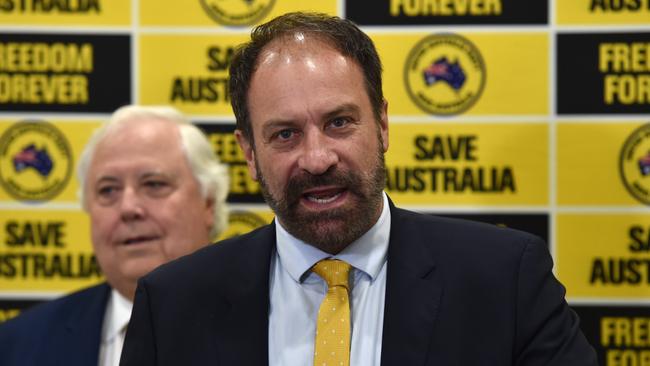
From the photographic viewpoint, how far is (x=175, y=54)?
2863mm

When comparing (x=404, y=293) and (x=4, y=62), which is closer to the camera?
(x=404, y=293)

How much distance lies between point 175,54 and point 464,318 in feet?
5.24

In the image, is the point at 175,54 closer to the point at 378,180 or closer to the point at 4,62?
the point at 4,62

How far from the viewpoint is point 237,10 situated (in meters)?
2.84

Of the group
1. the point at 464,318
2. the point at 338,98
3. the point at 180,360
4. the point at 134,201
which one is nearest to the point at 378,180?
the point at 338,98

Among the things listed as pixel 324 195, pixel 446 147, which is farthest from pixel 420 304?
pixel 446 147

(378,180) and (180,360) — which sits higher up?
(378,180)

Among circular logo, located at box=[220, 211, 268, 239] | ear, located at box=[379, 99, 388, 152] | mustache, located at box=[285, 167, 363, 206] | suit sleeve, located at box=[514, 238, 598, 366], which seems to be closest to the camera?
suit sleeve, located at box=[514, 238, 598, 366]

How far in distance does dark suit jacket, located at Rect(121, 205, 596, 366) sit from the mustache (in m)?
0.16

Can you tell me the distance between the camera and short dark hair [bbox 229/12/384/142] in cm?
171

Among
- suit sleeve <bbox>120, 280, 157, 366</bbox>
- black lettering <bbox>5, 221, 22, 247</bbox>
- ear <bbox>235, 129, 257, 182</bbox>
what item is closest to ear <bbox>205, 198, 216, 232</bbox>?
black lettering <bbox>5, 221, 22, 247</bbox>

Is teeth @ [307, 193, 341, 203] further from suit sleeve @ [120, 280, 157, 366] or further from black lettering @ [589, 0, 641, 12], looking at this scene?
black lettering @ [589, 0, 641, 12]

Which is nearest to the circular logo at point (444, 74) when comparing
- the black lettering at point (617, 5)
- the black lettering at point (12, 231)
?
the black lettering at point (617, 5)

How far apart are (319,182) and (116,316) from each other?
128 cm
